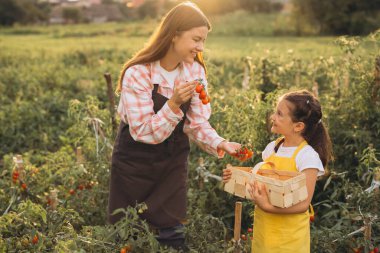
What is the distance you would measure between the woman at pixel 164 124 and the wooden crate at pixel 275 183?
9.7 inches

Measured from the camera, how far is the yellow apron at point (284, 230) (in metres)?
2.21

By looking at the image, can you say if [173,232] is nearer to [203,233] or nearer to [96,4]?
[203,233]

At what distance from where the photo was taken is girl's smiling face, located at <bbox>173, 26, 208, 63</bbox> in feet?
7.80

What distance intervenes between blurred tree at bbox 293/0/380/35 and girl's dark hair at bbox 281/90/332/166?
19.3 metres

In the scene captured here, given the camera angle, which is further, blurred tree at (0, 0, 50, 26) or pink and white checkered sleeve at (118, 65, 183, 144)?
blurred tree at (0, 0, 50, 26)

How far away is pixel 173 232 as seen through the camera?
2.73 m

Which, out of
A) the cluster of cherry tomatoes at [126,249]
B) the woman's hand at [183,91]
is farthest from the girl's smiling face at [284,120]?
the cluster of cherry tomatoes at [126,249]

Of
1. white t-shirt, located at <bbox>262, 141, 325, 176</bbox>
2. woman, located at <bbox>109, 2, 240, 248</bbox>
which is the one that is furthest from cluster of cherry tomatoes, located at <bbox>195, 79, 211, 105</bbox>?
white t-shirt, located at <bbox>262, 141, 325, 176</bbox>

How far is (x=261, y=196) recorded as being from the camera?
2094 millimetres

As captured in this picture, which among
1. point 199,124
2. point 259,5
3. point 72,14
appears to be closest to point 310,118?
point 199,124

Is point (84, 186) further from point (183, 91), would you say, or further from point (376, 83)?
point (376, 83)

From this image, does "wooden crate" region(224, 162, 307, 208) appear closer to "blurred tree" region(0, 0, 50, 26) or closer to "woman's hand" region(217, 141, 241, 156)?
"woman's hand" region(217, 141, 241, 156)

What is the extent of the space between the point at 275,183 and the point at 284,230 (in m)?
0.30

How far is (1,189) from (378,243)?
98.6 inches
